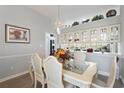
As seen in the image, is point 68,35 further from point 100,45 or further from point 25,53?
point 25,53

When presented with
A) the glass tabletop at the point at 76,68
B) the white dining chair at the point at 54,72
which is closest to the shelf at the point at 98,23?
the glass tabletop at the point at 76,68

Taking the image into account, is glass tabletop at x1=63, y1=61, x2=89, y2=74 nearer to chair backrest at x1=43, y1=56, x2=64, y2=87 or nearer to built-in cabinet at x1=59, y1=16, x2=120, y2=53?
chair backrest at x1=43, y1=56, x2=64, y2=87

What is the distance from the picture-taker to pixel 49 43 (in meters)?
6.25

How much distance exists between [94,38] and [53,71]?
3.52 metres

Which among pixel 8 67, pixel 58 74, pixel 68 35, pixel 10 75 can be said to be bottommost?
pixel 10 75

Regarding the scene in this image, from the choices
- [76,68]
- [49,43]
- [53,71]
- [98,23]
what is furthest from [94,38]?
[53,71]

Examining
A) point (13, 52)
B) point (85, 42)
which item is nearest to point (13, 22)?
point (13, 52)

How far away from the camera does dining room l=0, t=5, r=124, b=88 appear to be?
9.58 ft

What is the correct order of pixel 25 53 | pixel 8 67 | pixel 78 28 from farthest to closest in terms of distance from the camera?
pixel 78 28 → pixel 25 53 → pixel 8 67

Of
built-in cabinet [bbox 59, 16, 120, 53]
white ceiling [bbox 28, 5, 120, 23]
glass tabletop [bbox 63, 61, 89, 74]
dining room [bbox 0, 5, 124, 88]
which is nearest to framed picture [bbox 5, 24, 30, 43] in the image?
dining room [bbox 0, 5, 124, 88]

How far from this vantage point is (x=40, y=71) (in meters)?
2.45

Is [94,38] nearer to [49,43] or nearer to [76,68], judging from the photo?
[49,43]

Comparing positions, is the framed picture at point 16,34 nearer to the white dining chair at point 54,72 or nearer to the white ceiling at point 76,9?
the white ceiling at point 76,9
